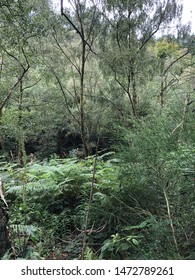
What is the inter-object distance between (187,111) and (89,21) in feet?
29.4

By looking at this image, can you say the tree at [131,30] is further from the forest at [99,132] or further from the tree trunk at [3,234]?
the tree trunk at [3,234]

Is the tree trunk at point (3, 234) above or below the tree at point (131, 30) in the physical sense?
below

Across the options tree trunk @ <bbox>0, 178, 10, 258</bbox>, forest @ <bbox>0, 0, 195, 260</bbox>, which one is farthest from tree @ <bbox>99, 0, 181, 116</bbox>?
tree trunk @ <bbox>0, 178, 10, 258</bbox>

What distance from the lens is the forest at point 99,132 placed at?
1879 millimetres

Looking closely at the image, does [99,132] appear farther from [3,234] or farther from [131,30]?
[131,30]

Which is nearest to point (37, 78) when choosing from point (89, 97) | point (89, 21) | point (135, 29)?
point (89, 97)

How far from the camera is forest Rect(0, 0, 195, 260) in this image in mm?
1879

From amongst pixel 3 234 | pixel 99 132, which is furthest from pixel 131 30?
pixel 3 234

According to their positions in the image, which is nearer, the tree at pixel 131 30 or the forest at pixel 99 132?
the forest at pixel 99 132

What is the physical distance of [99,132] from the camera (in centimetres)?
242

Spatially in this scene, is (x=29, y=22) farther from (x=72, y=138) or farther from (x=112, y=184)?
(x=72, y=138)

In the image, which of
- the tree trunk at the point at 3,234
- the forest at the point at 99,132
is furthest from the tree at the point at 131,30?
the tree trunk at the point at 3,234

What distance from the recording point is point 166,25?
9.93 metres

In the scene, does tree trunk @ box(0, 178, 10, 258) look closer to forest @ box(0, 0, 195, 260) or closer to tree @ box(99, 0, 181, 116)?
forest @ box(0, 0, 195, 260)
